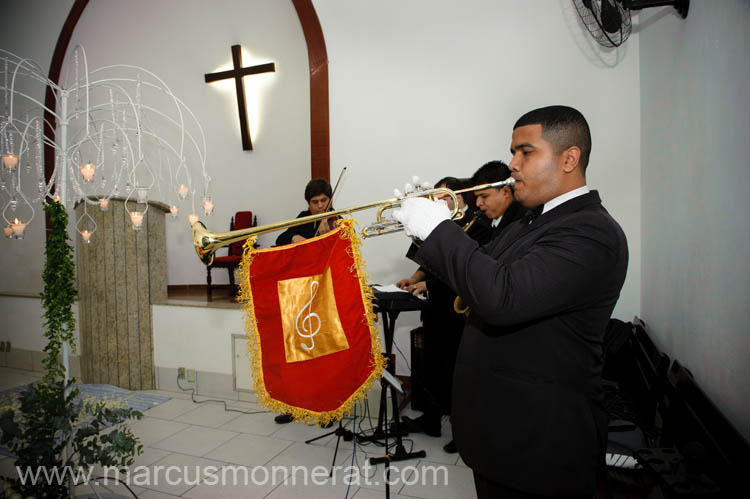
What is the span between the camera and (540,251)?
1.04 meters

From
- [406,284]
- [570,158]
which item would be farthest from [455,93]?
[570,158]

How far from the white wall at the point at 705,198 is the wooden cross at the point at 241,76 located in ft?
15.4

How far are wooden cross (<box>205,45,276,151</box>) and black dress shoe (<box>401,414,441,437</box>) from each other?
4.42 m

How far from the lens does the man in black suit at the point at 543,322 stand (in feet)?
3.34

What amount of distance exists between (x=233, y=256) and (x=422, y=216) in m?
4.63

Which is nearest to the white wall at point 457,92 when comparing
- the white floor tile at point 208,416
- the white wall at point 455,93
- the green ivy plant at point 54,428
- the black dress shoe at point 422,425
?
the white wall at point 455,93

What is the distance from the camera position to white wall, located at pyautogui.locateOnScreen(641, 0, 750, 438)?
1.37m

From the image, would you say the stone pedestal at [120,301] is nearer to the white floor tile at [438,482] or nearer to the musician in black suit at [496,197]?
the white floor tile at [438,482]

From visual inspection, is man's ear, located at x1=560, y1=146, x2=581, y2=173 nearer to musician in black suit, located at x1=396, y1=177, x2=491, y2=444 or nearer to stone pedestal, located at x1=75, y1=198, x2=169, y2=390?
musician in black suit, located at x1=396, y1=177, x2=491, y2=444

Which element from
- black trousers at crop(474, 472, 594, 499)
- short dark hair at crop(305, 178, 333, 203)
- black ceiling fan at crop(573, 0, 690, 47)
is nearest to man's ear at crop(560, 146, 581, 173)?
black trousers at crop(474, 472, 594, 499)

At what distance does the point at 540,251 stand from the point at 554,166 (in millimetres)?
253

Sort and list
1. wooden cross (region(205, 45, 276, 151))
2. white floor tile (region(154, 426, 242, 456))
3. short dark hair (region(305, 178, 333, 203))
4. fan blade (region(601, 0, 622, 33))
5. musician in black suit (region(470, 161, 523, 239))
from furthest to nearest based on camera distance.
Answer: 1. wooden cross (region(205, 45, 276, 151))
2. short dark hair (region(305, 178, 333, 203))
3. white floor tile (region(154, 426, 242, 456))
4. fan blade (region(601, 0, 622, 33))
5. musician in black suit (region(470, 161, 523, 239))

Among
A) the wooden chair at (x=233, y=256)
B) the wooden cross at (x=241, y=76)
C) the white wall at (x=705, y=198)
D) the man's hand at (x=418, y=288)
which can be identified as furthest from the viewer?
the wooden cross at (x=241, y=76)

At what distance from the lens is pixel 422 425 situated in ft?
10.3
